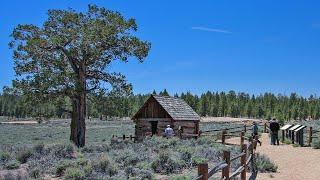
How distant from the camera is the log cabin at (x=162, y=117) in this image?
36.9m

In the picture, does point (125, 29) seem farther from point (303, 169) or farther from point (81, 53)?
point (303, 169)

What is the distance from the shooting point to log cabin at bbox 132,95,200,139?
36.9 m

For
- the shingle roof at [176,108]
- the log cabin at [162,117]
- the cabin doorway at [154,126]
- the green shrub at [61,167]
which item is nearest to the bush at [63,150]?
the green shrub at [61,167]

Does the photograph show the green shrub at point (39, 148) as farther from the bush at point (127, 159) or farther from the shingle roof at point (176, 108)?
the shingle roof at point (176, 108)

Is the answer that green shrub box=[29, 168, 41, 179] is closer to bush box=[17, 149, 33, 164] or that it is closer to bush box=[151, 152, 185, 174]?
bush box=[17, 149, 33, 164]

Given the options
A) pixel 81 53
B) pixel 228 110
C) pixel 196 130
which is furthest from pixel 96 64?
pixel 228 110

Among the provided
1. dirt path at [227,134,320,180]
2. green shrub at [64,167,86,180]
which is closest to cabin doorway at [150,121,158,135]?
dirt path at [227,134,320,180]

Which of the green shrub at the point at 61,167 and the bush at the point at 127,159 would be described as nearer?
the green shrub at the point at 61,167

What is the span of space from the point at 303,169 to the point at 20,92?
1722 centimetres

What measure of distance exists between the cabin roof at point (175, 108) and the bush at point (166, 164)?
17.1 m

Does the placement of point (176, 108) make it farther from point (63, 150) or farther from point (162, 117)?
point (63, 150)

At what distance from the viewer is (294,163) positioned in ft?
73.0

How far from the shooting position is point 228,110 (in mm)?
148750

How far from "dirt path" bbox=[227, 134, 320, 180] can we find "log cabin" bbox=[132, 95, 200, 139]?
333 inches
